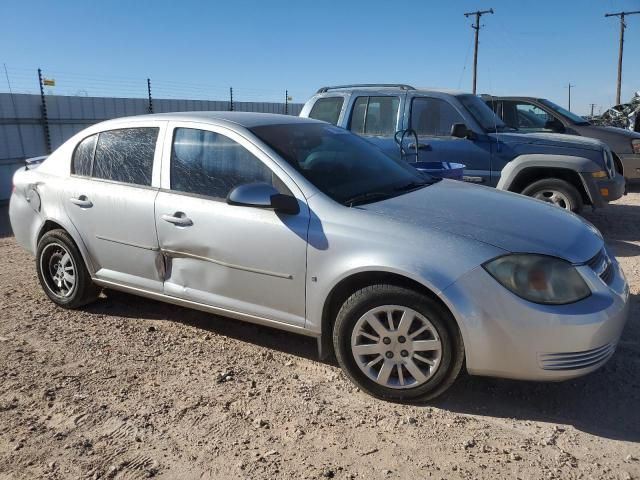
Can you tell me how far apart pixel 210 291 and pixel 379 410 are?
1369mm

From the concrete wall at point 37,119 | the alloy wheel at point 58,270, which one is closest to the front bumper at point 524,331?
the alloy wheel at point 58,270

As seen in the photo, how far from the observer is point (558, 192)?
23.6 feet

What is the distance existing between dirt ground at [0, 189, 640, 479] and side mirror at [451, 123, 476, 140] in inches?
138

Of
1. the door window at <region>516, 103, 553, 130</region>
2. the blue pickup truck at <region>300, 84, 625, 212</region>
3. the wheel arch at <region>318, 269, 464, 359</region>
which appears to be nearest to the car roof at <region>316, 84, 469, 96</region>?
the blue pickup truck at <region>300, 84, 625, 212</region>

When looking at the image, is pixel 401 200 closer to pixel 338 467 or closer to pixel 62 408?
pixel 338 467

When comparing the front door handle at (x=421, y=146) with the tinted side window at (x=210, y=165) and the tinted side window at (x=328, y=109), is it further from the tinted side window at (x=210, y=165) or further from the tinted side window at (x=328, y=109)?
the tinted side window at (x=210, y=165)

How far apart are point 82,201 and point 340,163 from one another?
201 centimetres

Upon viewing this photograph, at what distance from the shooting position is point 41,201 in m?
4.73

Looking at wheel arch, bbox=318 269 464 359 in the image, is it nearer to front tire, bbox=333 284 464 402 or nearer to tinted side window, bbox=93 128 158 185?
front tire, bbox=333 284 464 402

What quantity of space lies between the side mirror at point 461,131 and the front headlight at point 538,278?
4476 mm

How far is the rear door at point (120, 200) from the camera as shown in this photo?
4.05 m

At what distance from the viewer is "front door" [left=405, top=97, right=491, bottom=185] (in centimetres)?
736

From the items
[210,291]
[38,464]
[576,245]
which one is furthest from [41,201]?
[576,245]

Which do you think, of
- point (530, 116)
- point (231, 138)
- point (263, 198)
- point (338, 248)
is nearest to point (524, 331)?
point (338, 248)
